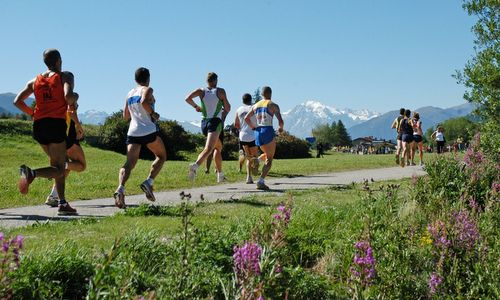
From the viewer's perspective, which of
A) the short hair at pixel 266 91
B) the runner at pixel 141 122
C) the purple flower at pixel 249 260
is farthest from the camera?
the short hair at pixel 266 91

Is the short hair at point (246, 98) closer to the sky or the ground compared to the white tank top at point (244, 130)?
closer to the sky

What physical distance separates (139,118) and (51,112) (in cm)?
139

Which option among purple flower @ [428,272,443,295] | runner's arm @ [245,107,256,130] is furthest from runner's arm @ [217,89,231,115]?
purple flower @ [428,272,443,295]

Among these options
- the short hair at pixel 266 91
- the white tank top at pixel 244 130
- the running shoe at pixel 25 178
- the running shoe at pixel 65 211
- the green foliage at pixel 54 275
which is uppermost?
the short hair at pixel 266 91

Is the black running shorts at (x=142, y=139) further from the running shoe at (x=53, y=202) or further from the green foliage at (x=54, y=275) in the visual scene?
the green foliage at (x=54, y=275)

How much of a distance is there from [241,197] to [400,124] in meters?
12.5

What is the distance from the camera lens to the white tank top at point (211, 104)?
37.0 feet

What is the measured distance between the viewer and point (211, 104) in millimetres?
11305

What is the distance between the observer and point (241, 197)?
382 inches

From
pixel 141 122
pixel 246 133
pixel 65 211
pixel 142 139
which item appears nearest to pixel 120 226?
pixel 65 211

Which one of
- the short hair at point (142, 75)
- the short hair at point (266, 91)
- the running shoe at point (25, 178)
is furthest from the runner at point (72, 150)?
the short hair at point (266, 91)

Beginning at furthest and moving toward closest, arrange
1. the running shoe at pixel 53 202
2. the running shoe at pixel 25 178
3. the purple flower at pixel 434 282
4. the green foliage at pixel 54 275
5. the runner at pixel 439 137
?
the runner at pixel 439 137
the running shoe at pixel 53 202
the running shoe at pixel 25 178
the purple flower at pixel 434 282
the green foliage at pixel 54 275

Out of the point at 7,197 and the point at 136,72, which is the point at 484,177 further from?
the point at 7,197

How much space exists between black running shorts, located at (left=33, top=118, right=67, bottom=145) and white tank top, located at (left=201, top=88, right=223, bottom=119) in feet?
13.9
